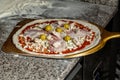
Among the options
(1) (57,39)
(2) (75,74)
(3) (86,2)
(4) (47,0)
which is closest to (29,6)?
(4) (47,0)

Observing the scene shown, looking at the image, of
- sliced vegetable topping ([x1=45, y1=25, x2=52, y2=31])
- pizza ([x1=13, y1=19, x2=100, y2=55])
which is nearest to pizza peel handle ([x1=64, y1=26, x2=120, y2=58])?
pizza ([x1=13, y1=19, x2=100, y2=55])

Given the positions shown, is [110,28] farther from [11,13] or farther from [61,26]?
[11,13]

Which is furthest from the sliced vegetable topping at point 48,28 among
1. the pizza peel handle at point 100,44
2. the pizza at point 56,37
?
the pizza peel handle at point 100,44

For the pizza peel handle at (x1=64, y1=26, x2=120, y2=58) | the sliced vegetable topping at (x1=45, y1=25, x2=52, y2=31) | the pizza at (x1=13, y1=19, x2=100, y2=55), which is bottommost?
the pizza peel handle at (x1=64, y1=26, x2=120, y2=58)

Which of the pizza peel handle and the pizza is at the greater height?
the pizza

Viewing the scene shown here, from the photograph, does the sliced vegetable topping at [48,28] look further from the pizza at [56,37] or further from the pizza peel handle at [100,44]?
the pizza peel handle at [100,44]

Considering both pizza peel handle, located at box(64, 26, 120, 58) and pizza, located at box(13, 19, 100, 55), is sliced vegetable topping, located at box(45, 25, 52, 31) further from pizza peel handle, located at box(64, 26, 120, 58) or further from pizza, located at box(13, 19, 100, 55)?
pizza peel handle, located at box(64, 26, 120, 58)

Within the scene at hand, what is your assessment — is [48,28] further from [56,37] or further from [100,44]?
[100,44]

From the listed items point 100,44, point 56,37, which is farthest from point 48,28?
point 100,44

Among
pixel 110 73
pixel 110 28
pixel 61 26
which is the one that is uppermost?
pixel 61 26
